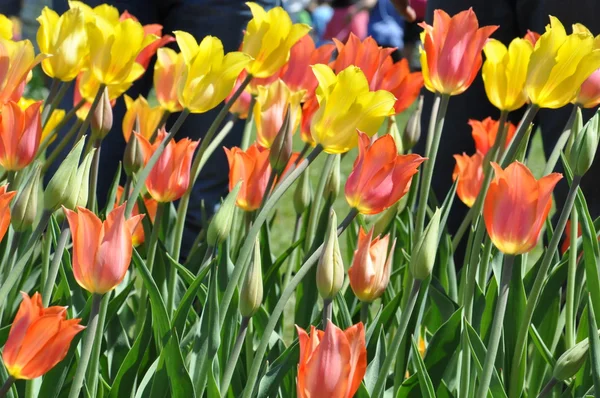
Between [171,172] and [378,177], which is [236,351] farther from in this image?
[171,172]

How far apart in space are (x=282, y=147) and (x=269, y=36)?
0.51 feet

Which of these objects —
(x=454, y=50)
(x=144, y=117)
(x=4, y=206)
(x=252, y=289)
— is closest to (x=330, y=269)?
(x=252, y=289)

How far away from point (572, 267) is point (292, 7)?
5.99m

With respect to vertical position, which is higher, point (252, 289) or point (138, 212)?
point (252, 289)

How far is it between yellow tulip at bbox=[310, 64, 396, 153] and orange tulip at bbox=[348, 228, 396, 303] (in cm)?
10

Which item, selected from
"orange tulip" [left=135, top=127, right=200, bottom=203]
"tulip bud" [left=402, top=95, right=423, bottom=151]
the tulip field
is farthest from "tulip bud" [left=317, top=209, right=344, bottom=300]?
"tulip bud" [left=402, top=95, right=423, bottom=151]

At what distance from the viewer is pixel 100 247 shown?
82 cm

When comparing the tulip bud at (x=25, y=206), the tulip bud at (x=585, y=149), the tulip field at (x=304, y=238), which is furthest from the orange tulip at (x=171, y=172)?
the tulip bud at (x=585, y=149)

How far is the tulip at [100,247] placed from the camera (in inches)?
32.4

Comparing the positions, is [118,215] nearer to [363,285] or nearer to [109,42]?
[363,285]

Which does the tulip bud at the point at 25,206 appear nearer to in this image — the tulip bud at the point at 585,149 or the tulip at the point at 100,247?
the tulip at the point at 100,247

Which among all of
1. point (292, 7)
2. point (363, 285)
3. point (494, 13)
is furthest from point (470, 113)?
point (292, 7)

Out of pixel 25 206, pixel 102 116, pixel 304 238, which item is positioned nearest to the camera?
pixel 25 206

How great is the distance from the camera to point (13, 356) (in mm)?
786
